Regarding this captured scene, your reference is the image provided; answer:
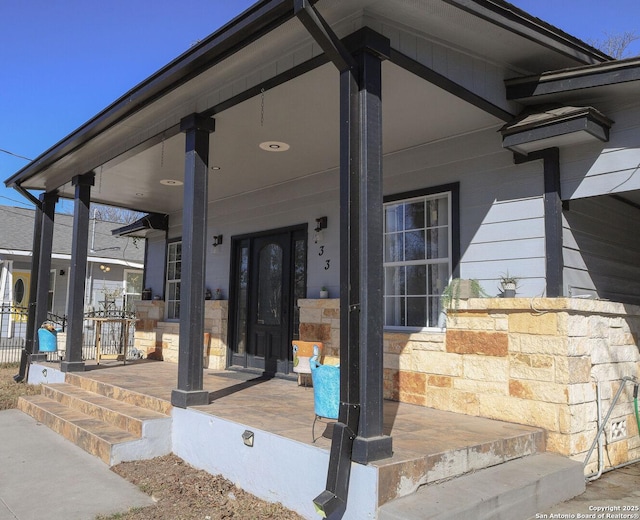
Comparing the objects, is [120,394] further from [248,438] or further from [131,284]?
[131,284]

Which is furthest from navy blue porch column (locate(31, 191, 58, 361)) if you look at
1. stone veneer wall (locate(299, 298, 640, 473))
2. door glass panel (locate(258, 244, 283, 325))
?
stone veneer wall (locate(299, 298, 640, 473))

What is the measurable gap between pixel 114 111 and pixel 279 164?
2.06 m

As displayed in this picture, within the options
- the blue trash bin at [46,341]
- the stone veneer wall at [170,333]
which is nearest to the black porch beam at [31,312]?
the blue trash bin at [46,341]

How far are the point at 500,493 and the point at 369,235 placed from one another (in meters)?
1.71

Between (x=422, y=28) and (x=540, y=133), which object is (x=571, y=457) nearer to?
(x=540, y=133)

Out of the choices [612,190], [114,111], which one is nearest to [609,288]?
[612,190]

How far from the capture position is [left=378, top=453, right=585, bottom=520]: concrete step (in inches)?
111

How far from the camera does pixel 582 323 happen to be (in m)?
4.14

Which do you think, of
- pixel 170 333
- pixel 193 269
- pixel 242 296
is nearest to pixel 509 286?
pixel 193 269

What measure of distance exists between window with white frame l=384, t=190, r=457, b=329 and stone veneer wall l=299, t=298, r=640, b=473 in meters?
0.47

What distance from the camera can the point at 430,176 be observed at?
5.59 meters

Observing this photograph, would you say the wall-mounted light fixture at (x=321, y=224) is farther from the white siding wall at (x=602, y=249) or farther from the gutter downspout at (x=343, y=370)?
the gutter downspout at (x=343, y=370)

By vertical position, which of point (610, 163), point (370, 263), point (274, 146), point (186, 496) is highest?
point (274, 146)

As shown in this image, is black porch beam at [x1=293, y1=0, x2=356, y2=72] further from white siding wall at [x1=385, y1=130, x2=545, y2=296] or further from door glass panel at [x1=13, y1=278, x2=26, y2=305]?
door glass panel at [x1=13, y1=278, x2=26, y2=305]
